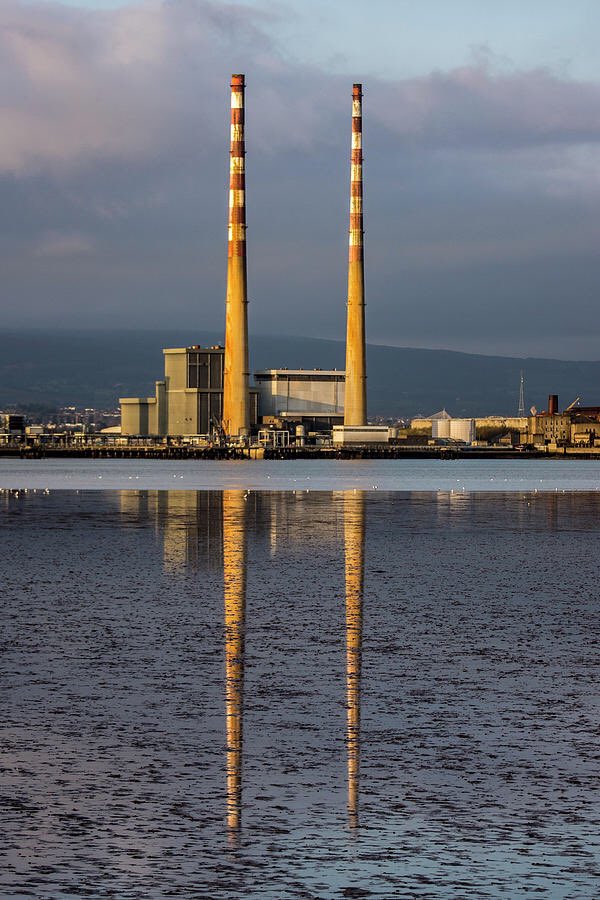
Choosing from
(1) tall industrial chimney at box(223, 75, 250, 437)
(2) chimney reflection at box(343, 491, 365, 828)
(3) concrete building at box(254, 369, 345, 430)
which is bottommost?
(2) chimney reflection at box(343, 491, 365, 828)

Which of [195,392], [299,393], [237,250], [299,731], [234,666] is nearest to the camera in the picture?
[299,731]

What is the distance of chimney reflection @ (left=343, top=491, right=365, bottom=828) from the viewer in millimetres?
12062

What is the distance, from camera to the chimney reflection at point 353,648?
12.1m

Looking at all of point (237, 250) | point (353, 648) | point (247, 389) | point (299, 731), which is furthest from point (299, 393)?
point (299, 731)

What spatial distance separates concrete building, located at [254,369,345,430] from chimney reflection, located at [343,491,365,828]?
147m

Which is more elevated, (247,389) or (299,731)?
(247,389)

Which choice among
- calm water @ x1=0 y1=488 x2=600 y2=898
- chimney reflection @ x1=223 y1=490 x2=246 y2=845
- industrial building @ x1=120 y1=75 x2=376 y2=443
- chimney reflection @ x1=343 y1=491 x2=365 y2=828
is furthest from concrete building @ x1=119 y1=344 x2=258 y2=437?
calm water @ x1=0 y1=488 x2=600 y2=898

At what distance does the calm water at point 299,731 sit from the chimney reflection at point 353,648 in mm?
54

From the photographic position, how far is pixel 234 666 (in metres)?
17.8

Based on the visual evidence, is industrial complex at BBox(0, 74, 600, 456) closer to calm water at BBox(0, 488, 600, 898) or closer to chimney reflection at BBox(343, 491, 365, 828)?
chimney reflection at BBox(343, 491, 365, 828)

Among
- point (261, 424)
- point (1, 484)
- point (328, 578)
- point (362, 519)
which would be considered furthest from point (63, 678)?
point (261, 424)

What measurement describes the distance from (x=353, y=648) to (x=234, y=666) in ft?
6.95

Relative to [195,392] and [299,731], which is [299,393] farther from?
[299,731]

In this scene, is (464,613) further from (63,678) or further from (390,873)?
(390,873)
